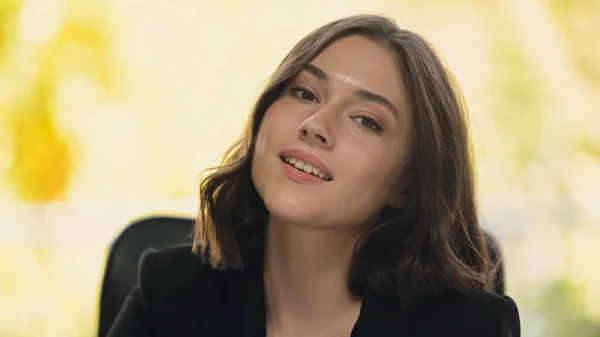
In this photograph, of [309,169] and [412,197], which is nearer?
[309,169]

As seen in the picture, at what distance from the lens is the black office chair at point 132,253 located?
4.16 ft

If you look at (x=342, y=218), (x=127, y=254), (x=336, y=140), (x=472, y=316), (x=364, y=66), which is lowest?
(x=127, y=254)

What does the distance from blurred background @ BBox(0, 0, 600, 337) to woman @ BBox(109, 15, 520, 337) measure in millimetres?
780

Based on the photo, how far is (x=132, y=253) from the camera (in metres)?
1.29

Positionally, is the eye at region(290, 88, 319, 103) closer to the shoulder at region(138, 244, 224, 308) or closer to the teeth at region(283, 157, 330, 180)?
the teeth at region(283, 157, 330, 180)

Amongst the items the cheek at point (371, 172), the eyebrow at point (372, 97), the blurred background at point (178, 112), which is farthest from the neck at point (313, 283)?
the blurred background at point (178, 112)

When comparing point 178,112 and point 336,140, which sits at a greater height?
point 336,140

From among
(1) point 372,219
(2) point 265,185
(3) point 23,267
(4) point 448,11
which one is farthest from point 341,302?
(3) point 23,267

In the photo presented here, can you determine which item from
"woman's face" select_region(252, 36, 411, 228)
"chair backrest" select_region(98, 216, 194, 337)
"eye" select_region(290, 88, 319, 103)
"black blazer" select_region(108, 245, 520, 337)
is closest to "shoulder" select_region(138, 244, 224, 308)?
"black blazer" select_region(108, 245, 520, 337)

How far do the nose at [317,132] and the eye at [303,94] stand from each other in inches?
2.6

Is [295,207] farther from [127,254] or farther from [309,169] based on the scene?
[127,254]

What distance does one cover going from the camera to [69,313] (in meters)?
2.02

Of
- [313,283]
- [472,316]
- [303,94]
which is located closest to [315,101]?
[303,94]

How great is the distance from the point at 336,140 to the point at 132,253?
0.53 metres
